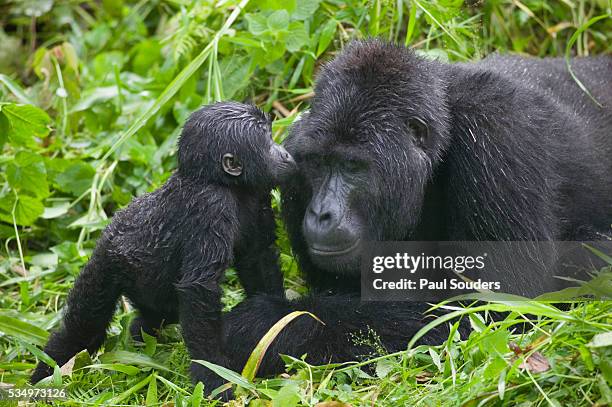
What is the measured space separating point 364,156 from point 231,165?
668 mm

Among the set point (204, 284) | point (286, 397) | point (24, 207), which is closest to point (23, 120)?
point (24, 207)

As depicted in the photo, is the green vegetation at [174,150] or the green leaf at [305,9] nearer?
the green vegetation at [174,150]

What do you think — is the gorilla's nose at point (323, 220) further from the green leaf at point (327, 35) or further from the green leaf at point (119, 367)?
the green leaf at point (327, 35)

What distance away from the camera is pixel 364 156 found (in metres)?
4.83

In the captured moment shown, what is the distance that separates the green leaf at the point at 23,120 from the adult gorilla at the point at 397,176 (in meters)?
1.81

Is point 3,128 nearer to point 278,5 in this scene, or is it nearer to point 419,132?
point 278,5

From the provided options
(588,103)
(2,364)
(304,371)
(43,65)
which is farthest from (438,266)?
(43,65)

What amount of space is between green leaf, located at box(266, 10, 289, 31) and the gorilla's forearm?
2312 mm

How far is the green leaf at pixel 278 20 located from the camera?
6.63m

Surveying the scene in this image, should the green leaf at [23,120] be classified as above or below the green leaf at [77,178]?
above

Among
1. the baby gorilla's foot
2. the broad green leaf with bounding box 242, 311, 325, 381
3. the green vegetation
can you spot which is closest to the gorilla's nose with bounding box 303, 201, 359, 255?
the broad green leaf with bounding box 242, 311, 325, 381

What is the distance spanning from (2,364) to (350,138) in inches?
91.0

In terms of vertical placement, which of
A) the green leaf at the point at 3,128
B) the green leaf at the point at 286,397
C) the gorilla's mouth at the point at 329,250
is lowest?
the green leaf at the point at 286,397

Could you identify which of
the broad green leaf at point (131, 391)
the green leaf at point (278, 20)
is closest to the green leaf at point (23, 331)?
the broad green leaf at point (131, 391)
